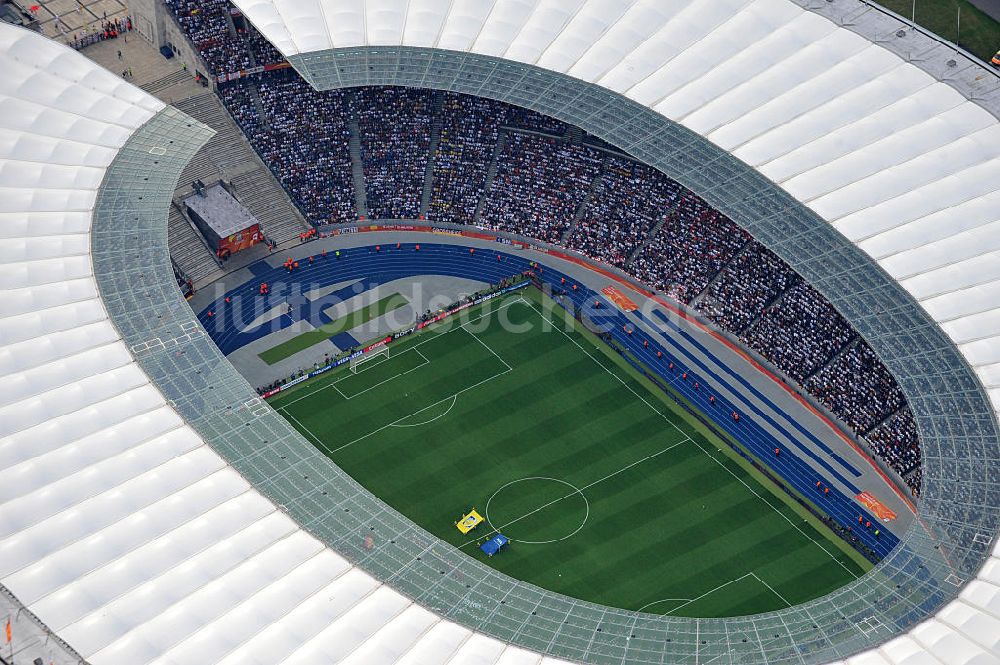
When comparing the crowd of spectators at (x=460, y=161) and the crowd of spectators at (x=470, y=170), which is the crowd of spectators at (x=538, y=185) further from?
the crowd of spectators at (x=460, y=161)

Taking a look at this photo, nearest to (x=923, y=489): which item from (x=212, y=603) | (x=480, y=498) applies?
(x=480, y=498)

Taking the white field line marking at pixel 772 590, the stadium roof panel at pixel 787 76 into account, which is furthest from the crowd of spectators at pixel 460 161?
the white field line marking at pixel 772 590

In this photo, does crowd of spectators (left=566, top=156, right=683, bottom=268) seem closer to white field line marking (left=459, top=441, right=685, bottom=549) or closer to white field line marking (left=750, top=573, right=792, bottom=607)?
white field line marking (left=459, top=441, right=685, bottom=549)

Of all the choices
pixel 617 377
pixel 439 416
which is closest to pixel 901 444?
pixel 617 377

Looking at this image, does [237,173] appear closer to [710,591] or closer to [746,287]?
[746,287]

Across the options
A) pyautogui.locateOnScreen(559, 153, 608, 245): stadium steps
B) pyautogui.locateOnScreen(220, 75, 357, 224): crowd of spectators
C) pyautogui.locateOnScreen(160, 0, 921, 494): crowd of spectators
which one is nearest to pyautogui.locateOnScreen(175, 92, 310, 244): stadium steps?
pyautogui.locateOnScreen(220, 75, 357, 224): crowd of spectators

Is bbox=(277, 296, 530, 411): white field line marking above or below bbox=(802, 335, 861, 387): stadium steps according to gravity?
below

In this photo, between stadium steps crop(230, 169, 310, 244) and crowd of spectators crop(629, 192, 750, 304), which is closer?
crowd of spectators crop(629, 192, 750, 304)
